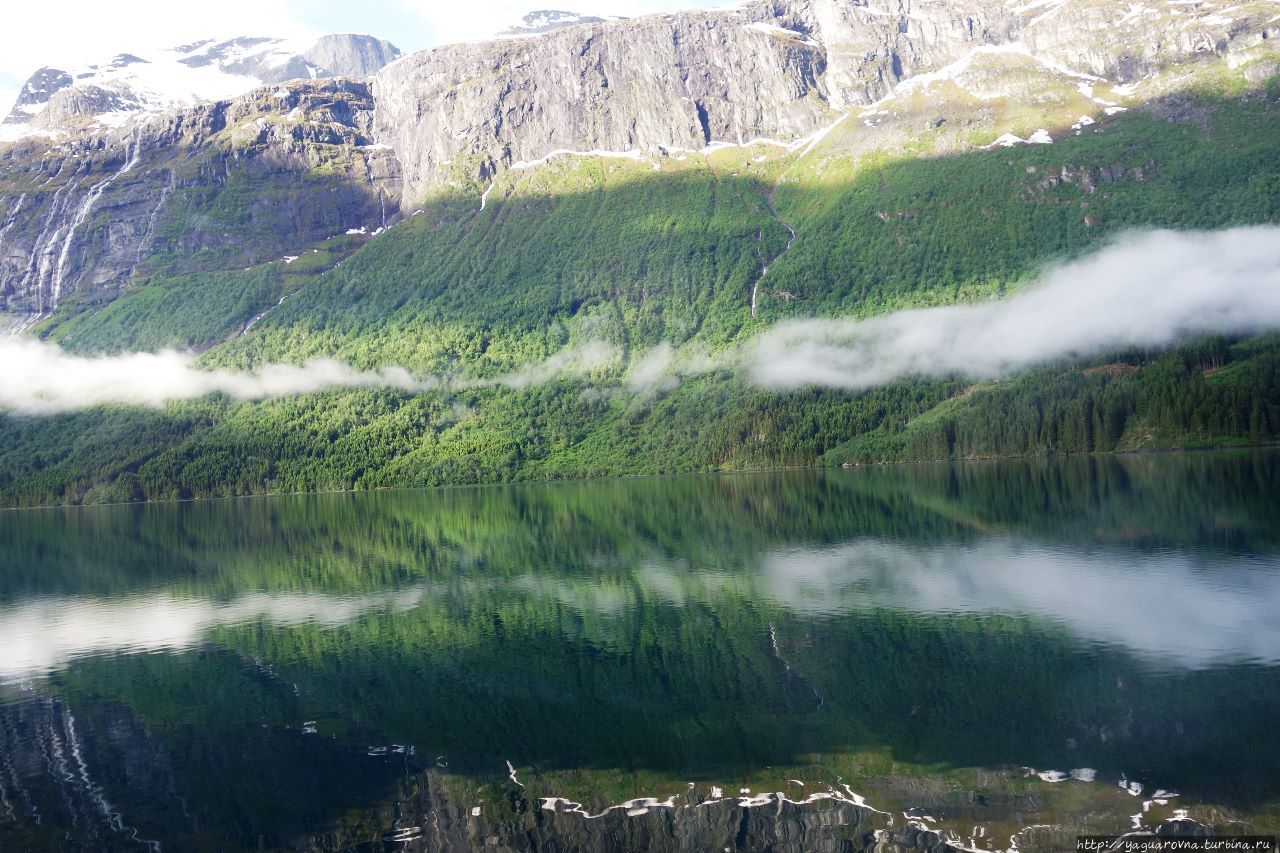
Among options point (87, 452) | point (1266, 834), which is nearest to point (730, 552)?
point (1266, 834)

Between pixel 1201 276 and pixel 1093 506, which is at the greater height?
pixel 1201 276

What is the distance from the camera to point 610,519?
78625 millimetres

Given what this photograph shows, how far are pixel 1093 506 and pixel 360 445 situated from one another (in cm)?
15193

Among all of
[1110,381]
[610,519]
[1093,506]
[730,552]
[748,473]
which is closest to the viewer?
[730,552]

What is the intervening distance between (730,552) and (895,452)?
4110 inches

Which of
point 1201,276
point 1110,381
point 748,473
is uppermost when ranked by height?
point 1201,276

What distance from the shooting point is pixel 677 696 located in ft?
86.7

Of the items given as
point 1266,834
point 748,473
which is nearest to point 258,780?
point 1266,834

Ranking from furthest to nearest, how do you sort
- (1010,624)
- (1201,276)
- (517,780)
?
(1201,276), (1010,624), (517,780)

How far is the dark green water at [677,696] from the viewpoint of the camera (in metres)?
19.3

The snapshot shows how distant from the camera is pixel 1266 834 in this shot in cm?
1683

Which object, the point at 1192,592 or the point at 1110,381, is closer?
the point at 1192,592

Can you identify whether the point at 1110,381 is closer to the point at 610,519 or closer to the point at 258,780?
the point at 610,519

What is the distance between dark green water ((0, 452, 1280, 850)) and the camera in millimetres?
19312
